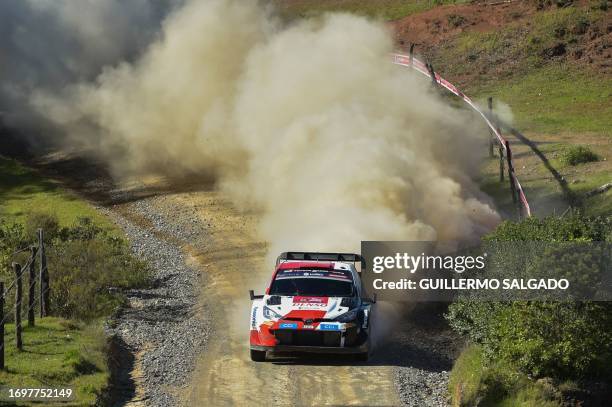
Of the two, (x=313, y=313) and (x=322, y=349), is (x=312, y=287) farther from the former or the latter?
(x=322, y=349)

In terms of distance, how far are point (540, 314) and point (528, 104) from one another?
107 ft

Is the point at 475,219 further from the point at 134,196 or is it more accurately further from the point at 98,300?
the point at 134,196

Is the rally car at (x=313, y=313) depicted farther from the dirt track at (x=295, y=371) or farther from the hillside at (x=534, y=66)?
the hillside at (x=534, y=66)

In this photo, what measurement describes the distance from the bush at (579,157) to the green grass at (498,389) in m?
18.8

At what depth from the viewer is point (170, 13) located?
45156 mm

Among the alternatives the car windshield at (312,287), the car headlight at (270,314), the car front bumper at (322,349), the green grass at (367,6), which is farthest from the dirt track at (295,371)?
the green grass at (367,6)

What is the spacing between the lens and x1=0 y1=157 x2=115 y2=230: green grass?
3962cm

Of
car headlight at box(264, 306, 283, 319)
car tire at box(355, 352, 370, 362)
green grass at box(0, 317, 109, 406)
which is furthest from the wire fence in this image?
car tire at box(355, 352, 370, 362)

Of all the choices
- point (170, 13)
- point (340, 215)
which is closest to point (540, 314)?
point (340, 215)

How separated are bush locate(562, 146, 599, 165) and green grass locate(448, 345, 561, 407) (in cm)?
1877

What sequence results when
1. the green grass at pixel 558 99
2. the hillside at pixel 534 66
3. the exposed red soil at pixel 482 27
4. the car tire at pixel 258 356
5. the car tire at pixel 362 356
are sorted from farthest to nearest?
the exposed red soil at pixel 482 27, the green grass at pixel 558 99, the hillside at pixel 534 66, the car tire at pixel 258 356, the car tire at pixel 362 356

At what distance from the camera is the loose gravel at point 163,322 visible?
21.4 meters

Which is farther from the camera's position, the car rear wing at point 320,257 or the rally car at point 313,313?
the car rear wing at point 320,257

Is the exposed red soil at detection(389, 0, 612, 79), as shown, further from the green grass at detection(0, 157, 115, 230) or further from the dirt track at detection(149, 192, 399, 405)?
the dirt track at detection(149, 192, 399, 405)
